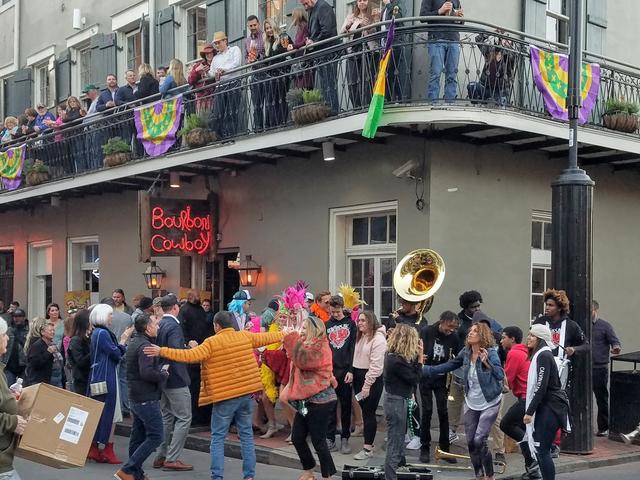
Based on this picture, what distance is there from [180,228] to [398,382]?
7.56m

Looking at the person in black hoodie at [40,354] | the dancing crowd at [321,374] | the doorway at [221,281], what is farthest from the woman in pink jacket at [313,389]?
the doorway at [221,281]

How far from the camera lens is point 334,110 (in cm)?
1238

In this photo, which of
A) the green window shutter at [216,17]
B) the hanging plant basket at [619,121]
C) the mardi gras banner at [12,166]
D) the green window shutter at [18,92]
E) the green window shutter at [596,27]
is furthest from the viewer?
the green window shutter at [18,92]

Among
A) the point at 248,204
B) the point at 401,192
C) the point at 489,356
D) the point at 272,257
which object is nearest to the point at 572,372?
the point at 489,356

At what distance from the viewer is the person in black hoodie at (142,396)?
353 inches

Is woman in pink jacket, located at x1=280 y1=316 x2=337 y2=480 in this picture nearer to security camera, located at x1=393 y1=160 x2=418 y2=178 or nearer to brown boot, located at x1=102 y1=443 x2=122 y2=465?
brown boot, located at x1=102 y1=443 x2=122 y2=465

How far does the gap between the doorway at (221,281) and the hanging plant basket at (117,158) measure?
241cm

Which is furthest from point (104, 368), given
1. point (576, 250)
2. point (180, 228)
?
point (576, 250)

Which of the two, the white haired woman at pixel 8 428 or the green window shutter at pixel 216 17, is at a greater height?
the green window shutter at pixel 216 17

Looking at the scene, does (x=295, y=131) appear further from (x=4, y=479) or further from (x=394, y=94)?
(x=4, y=479)

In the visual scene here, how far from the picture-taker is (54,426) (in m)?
5.87

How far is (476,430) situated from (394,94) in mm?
4771

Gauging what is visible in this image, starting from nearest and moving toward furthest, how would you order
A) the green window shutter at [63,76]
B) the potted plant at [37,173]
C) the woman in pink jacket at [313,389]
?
1. the woman in pink jacket at [313,389]
2. the potted plant at [37,173]
3. the green window shutter at [63,76]

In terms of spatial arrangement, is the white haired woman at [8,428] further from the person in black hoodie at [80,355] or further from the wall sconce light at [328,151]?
the wall sconce light at [328,151]
